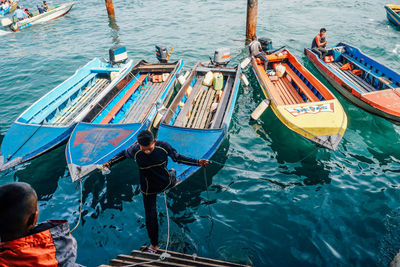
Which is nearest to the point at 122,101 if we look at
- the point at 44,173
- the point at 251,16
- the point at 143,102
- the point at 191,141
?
the point at 143,102

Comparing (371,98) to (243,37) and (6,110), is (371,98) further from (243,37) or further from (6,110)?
(6,110)

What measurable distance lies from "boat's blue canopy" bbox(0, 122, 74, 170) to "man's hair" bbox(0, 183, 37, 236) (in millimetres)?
5689

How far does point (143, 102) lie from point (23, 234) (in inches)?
314

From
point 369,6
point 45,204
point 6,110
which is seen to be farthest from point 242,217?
point 369,6

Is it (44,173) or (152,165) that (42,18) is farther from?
(152,165)

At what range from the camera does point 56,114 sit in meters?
8.66

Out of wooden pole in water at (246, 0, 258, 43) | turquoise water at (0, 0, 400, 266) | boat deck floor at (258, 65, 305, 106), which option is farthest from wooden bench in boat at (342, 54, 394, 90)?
wooden pole in water at (246, 0, 258, 43)

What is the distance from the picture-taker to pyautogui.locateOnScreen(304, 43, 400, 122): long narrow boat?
25.8ft

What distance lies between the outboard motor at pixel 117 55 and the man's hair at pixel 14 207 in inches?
412

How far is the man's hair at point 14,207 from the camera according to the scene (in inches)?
74.3

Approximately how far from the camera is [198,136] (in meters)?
6.67

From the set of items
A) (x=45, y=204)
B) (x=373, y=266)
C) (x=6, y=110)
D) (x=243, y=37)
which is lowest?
(x=373, y=266)

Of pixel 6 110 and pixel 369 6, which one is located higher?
pixel 369 6

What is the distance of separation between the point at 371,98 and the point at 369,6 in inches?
869
